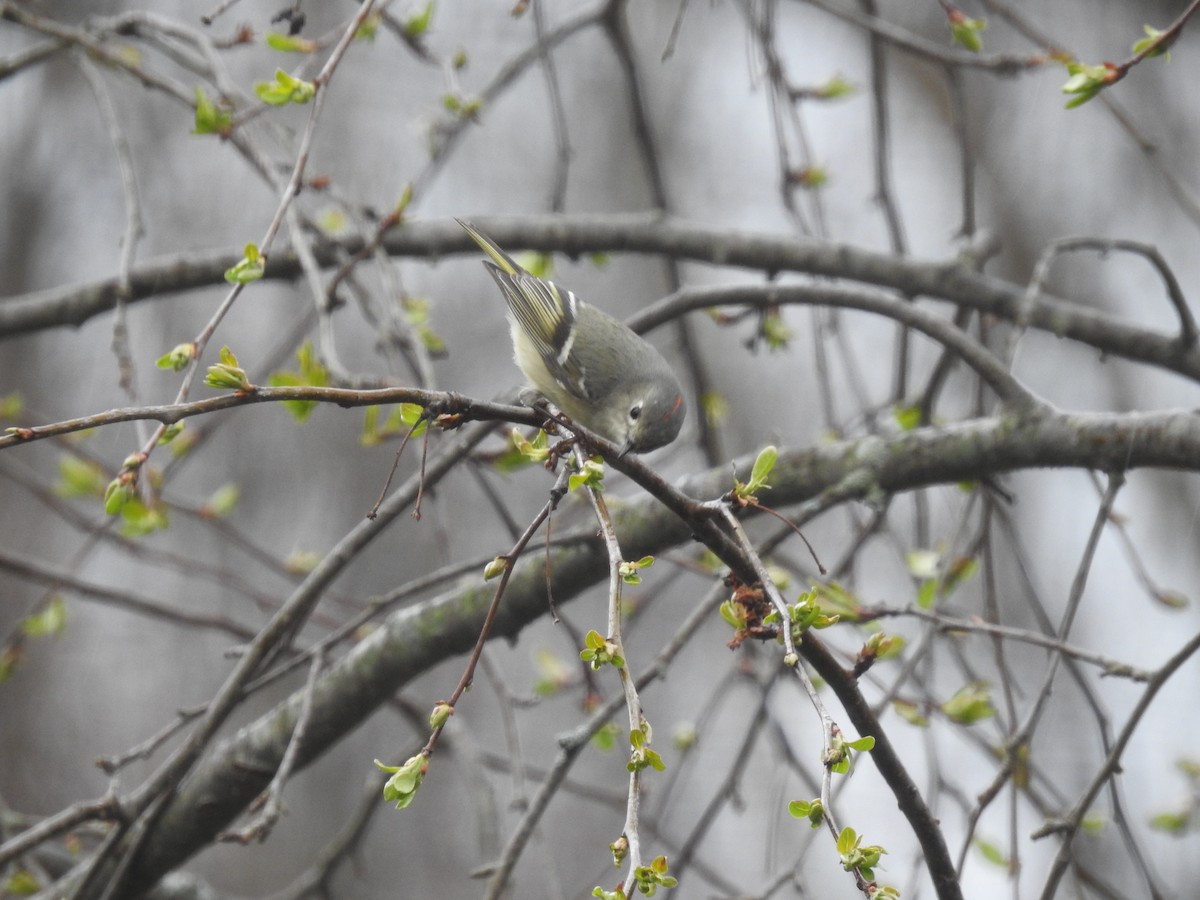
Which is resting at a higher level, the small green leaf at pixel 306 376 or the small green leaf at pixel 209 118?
the small green leaf at pixel 209 118

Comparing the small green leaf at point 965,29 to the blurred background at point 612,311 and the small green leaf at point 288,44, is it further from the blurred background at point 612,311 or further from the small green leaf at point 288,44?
the blurred background at point 612,311

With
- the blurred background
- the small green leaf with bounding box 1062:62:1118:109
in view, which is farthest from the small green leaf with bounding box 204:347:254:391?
the blurred background

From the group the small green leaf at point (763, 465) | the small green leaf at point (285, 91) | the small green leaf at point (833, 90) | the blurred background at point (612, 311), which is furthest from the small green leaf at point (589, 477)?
the blurred background at point (612, 311)

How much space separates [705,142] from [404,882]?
637 centimetres

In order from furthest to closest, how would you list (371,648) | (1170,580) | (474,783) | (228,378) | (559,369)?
(1170,580) < (559,369) < (474,783) < (371,648) < (228,378)

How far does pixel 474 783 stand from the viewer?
2.84 metres

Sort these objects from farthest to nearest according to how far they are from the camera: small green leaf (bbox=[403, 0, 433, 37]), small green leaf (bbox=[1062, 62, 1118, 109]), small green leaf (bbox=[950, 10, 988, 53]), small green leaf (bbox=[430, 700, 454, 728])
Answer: small green leaf (bbox=[403, 0, 433, 37])
small green leaf (bbox=[950, 10, 988, 53])
small green leaf (bbox=[1062, 62, 1118, 109])
small green leaf (bbox=[430, 700, 454, 728])

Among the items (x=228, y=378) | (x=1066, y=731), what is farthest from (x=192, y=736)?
(x=1066, y=731)

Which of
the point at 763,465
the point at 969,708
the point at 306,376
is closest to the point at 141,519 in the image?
the point at 306,376

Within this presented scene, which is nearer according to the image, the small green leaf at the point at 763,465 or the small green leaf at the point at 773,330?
the small green leaf at the point at 763,465

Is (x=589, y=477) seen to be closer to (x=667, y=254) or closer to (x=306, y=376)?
(x=306, y=376)

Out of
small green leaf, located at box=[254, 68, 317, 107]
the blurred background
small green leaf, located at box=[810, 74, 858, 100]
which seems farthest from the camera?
the blurred background

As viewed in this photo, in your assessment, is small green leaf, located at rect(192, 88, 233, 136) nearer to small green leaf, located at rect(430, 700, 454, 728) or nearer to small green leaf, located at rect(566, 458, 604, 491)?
small green leaf, located at rect(566, 458, 604, 491)

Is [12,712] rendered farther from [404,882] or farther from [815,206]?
[815,206]
